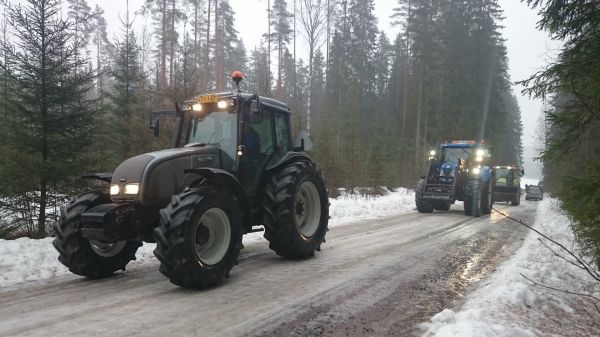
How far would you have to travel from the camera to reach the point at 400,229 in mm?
10578

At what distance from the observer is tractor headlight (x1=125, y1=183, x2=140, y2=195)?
5070 mm

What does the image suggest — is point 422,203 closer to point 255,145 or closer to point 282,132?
point 282,132

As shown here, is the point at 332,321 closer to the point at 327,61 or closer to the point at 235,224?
the point at 235,224

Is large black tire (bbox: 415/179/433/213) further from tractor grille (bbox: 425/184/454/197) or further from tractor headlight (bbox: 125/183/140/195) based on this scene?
tractor headlight (bbox: 125/183/140/195)

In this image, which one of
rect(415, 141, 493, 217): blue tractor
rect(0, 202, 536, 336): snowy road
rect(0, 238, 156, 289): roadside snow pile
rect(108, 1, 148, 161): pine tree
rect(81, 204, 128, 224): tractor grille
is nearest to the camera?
rect(0, 202, 536, 336): snowy road

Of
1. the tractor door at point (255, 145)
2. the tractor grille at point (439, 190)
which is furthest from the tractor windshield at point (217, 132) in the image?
the tractor grille at point (439, 190)

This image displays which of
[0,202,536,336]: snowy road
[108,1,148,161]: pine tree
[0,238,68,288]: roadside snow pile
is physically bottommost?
[0,202,536,336]: snowy road

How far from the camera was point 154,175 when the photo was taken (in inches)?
204

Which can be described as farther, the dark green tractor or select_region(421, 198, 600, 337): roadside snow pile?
the dark green tractor

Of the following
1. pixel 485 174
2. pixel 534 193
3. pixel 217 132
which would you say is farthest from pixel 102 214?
pixel 534 193

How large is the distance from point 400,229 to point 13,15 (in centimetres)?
972

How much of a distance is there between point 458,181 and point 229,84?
3344 centimetres

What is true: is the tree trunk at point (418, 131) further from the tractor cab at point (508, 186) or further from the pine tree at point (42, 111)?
the pine tree at point (42, 111)

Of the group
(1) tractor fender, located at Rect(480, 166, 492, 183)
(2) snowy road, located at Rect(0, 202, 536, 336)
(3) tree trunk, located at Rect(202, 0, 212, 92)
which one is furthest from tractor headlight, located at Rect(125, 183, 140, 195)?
(3) tree trunk, located at Rect(202, 0, 212, 92)
